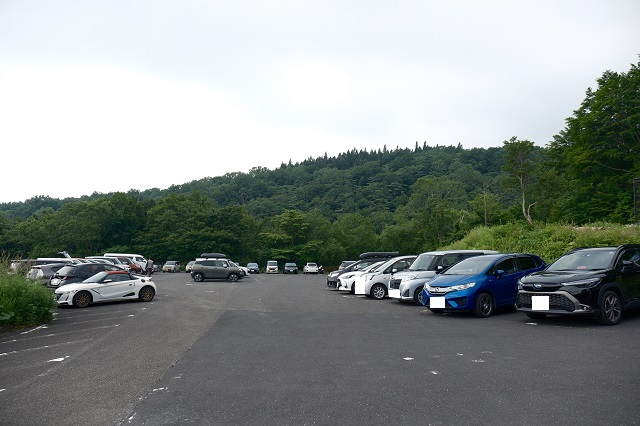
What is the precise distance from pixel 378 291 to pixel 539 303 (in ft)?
29.9

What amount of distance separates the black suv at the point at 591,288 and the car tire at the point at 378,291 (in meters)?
8.41

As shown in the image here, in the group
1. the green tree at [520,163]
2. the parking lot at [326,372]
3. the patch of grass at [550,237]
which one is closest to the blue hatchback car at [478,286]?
the parking lot at [326,372]

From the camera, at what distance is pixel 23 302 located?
12836 mm

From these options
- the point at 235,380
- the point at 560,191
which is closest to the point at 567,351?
the point at 235,380

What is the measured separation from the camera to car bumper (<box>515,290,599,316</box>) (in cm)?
1062

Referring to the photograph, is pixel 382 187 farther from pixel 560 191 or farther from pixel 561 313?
pixel 561 313

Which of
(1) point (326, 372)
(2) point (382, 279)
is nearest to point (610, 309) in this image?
(1) point (326, 372)

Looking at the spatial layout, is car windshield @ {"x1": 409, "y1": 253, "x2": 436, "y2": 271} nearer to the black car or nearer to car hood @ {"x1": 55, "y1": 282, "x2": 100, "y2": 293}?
car hood @ {"x1": 55, "y1": 282, "x2": 100, "y2": 293}

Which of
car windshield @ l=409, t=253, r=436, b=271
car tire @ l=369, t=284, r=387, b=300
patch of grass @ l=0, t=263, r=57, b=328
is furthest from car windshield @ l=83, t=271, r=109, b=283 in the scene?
car windshield @ l=409, t=253, r=436, b=271

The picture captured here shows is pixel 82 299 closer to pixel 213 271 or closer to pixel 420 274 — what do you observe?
pixel 420 274

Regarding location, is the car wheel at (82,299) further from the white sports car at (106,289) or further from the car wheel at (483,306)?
the car wheel at (483,306)

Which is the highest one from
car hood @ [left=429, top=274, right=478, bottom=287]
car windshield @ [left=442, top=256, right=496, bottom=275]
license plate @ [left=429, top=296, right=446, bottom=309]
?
car windshield @ [left=442, top=256, right=496, bottom=275]

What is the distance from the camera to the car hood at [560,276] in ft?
36.2

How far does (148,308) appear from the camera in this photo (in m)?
16.9
